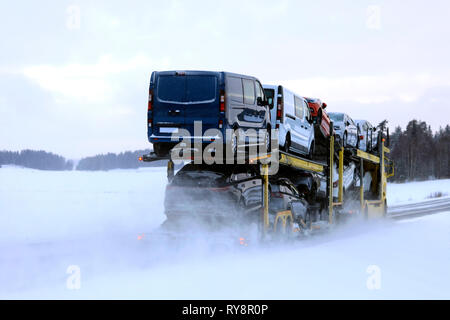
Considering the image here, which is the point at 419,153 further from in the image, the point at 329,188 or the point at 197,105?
the point at 197,105

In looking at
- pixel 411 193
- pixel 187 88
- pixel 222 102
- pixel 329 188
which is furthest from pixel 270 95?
pixel 411 193

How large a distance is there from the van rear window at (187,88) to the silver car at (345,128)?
7.51 m

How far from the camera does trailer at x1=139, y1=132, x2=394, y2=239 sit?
1077 centimetres

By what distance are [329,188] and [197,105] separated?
646 centimetres

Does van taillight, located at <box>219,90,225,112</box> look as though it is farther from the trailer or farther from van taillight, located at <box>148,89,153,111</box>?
van taillight, located at <box>148,89,153,111</box>

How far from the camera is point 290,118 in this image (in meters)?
12.4

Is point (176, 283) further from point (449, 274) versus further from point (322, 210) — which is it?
point (322, 210)

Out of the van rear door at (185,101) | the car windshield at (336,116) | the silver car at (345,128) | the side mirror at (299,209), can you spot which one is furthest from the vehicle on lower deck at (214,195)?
the car windshield at (336,116)

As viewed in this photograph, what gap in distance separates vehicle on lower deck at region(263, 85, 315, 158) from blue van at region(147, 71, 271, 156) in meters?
1.44

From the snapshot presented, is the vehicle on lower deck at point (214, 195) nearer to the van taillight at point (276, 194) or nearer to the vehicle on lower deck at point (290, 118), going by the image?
the van taillight at point (276, 194)

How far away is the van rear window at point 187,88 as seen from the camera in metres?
9.95

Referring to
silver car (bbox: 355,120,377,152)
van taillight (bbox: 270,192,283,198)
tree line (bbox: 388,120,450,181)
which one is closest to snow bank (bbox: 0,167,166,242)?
van taillight (bbox: 270,192,283,198)

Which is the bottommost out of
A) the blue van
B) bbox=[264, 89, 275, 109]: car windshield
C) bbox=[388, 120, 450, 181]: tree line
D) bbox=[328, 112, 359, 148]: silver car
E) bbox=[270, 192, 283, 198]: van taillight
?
bbox=[270, 192, 283, 198]: van taillight

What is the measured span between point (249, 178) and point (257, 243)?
1.27 metres
